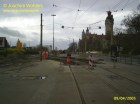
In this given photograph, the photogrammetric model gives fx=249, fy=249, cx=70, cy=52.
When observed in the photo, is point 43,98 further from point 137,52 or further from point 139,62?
point 137,52

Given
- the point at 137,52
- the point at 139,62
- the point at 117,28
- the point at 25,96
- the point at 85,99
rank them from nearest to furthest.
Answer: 1. the point at 85,99
2. the point at 25,96
3. the point at 139,62
4. the point at 137,52
5. the point at 117,28

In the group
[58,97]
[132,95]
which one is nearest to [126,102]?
[132,95]

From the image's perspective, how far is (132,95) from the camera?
10008 mm

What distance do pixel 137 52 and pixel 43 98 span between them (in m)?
69.6

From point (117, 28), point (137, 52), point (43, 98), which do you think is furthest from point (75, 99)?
point (117, 28)

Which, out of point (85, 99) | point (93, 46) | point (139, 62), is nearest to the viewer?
point (85, 99)

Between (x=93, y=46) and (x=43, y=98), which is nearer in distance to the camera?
(x=43, y=98)

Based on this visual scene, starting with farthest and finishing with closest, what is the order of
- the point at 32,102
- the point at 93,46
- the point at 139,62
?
the point at 93,46
the point at 139,62
the point at 32,102

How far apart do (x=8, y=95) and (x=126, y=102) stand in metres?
4.66

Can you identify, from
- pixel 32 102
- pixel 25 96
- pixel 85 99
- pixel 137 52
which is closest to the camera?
pixel 32 102

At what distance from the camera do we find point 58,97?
9523 millimetres

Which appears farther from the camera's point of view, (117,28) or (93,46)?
(93,46)

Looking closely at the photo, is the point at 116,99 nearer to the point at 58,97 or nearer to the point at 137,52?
the point at 58,97

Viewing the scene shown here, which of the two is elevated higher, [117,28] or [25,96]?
[117,28]
